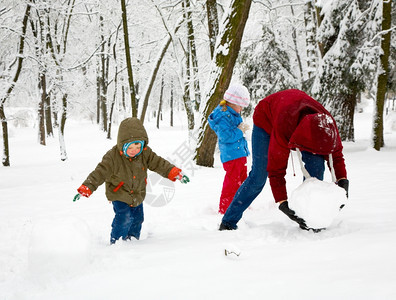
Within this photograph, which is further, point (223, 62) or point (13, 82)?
point (13, 82)

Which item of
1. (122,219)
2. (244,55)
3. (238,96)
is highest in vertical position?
(244,55)

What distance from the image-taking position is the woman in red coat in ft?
6.34

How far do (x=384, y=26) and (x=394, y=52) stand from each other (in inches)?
71.4

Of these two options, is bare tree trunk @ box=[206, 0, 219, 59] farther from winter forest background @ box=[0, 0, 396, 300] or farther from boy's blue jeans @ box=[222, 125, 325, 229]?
boy's blue jeans @ box=[222, 125, 325, 229]

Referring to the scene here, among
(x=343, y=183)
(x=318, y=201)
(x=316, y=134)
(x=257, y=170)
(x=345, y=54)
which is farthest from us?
(x=345, y=54)

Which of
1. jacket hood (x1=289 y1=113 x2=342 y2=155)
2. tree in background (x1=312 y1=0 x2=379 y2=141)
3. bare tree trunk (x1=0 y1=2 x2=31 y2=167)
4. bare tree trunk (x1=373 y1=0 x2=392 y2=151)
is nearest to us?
jacket hood (x1=289 y1=113 x2=342 y2=155)

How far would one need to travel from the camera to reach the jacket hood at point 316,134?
1897 millimetres

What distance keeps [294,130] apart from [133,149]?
153cm

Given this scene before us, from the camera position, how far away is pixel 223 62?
6430 millimetres

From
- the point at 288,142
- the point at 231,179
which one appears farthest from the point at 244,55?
the point at 288,142

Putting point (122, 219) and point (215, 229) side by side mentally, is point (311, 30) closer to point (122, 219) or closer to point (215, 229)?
point (215, 229)

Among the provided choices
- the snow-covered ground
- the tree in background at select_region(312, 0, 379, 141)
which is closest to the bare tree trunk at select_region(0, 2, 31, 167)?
the snow-covered ground

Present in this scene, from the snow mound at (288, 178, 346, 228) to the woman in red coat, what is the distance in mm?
117

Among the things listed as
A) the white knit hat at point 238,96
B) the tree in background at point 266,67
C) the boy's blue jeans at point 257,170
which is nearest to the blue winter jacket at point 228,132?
the white knit hat at point 238,96
